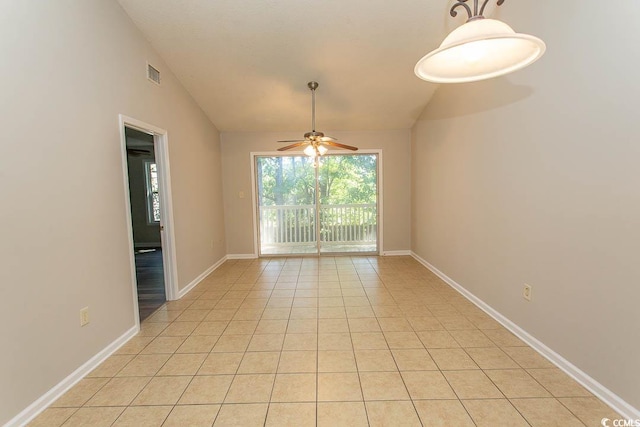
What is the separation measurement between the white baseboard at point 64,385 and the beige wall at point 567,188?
3.36 metres

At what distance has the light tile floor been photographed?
1.62m

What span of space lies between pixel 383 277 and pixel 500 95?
2.59 metres

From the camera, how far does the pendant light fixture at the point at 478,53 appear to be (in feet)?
2.94

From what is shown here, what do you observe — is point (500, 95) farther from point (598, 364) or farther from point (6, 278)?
point (6, 278)

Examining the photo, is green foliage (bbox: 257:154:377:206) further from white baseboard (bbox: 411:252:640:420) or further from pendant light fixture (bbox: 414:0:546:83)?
pendant light fixture (bbox: 414:0:546:83)

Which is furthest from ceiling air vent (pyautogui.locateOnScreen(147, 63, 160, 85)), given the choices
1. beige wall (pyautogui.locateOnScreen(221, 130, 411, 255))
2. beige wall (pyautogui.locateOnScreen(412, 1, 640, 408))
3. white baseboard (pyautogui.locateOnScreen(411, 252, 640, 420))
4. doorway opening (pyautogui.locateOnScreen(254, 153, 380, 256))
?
white baseboard (pyautogui.locateOnScreen(411, 252, 640, 420))

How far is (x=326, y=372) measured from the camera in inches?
78.4

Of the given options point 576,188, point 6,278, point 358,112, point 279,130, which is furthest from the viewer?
point 279,130

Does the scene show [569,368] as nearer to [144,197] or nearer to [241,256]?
[241,256]

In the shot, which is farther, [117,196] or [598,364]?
[117,196]

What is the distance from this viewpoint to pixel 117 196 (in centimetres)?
243

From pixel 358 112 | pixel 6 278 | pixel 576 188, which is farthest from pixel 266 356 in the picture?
pixel 358 112

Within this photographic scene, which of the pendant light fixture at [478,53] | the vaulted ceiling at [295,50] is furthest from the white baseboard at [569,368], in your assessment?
the vaulted ceiling at [295,50]

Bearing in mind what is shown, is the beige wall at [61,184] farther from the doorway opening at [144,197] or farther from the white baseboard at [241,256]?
the doorway opening at [144,197]
